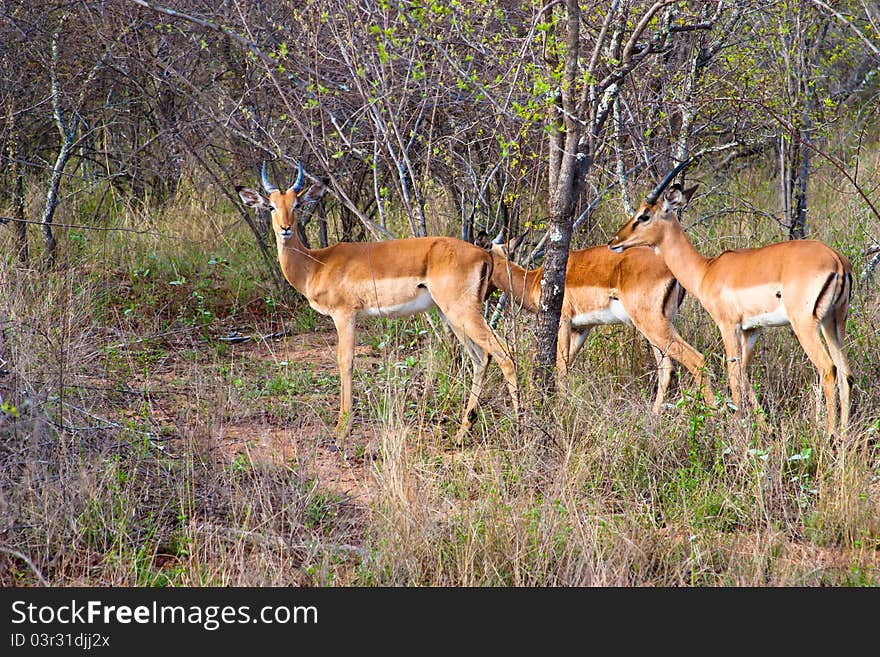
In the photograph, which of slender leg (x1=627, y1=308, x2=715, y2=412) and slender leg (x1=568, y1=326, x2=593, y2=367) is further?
slender leg (x1=568, y1=326, x2=593, y2=367)

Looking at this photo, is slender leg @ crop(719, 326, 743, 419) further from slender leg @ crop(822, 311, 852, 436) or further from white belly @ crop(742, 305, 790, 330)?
slender leg @ crop(822, 311, 852, 436)

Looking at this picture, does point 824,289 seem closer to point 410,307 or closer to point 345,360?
point 410,307

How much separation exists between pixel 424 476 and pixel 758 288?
220cm

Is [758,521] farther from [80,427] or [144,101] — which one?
[144,101]

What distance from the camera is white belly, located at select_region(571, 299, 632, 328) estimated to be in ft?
22.0

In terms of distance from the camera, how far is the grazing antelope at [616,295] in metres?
6.56

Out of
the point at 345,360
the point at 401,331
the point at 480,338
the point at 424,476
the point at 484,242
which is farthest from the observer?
the point at 401,331

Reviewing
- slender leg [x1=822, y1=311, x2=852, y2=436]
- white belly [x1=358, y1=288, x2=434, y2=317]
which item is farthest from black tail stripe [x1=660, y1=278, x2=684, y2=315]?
white belly [x1=358, y1=288, x2=434, y2=317]

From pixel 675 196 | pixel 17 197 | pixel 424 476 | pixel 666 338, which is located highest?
pixel 17 197

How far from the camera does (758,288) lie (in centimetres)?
600

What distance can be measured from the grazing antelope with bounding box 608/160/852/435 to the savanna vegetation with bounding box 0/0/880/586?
25cm

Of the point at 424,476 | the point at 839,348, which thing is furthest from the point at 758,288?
the point at 424,476

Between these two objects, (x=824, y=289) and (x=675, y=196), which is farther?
(x=675, y=196)

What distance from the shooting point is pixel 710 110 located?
7266 millimetres
